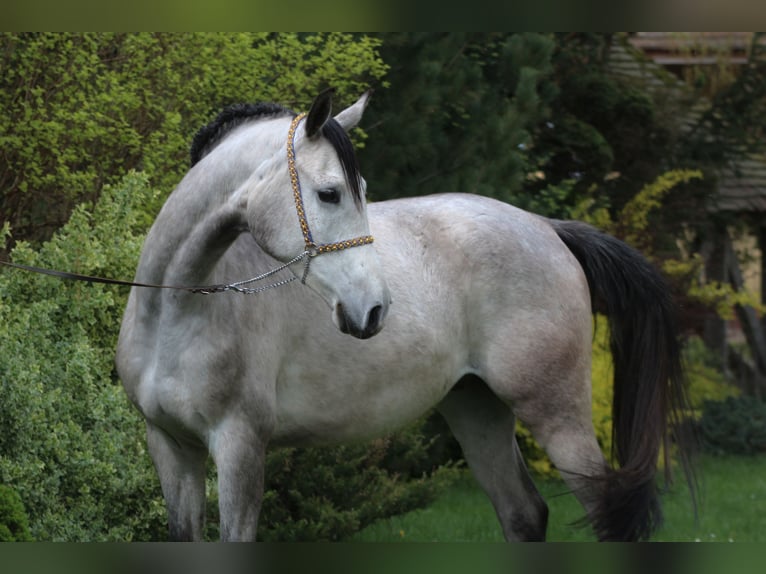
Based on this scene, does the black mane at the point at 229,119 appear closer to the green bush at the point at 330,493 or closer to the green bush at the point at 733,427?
the green bush at the point at 330,493

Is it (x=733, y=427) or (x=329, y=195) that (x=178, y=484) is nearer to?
(x=329, y=195)

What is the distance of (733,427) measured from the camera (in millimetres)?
11398

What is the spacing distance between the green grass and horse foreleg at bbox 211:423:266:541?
10.3 feet

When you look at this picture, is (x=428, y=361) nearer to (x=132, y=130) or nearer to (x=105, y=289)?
(x=105, y=289)

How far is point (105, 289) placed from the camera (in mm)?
5586

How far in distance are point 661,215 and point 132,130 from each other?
7.04 meters

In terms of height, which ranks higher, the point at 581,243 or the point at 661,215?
the point at 581,243

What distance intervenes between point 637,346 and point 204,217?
195 centimetres

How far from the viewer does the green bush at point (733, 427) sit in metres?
11.3

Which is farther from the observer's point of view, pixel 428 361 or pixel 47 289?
pixel 47 289

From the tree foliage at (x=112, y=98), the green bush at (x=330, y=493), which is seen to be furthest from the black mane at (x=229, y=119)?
the green bush at (x=330, y=493)

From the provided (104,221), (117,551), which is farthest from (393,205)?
(117,551)

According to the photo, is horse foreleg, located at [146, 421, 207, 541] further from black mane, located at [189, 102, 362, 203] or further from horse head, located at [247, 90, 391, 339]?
black mane, located at [189, 102, 362, 203]

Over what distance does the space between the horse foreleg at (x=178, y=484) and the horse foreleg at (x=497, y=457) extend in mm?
1271
